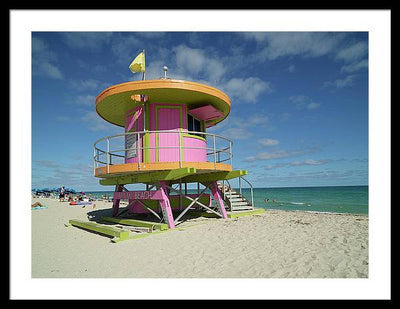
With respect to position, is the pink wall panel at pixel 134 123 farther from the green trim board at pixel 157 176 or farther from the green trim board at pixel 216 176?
the green trim board at pixel 216 176

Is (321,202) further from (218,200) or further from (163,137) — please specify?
(163,137)

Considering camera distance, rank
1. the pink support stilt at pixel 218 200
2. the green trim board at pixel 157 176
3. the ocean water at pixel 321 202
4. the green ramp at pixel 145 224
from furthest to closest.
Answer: the ocean water at pixel 321 202
the pink support stilt at pixel 218 200
the green ramp at pixel 145 224
the green trim board at pixel 157 176

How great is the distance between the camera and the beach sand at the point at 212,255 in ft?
14.0

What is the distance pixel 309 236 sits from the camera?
6750 mm

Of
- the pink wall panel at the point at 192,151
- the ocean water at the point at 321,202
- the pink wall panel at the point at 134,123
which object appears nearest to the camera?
the pink wall panel at the point at 192,151

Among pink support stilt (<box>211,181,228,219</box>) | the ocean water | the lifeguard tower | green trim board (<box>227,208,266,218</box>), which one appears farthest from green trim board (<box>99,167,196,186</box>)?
the ocean water

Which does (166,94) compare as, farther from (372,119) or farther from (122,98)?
(372,119)

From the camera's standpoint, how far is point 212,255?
17.0 feet

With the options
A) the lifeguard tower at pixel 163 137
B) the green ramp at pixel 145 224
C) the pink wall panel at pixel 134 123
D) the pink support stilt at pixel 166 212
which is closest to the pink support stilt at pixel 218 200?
the lifeguard tower at pixel 163 137

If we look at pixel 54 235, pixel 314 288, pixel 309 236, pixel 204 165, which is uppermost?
pixel 204 165

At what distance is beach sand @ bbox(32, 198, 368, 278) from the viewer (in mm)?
4281

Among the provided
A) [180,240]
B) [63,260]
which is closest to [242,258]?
[180,240]

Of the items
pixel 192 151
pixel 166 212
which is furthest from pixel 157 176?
pixel 192 151

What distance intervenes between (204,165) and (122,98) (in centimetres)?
429
